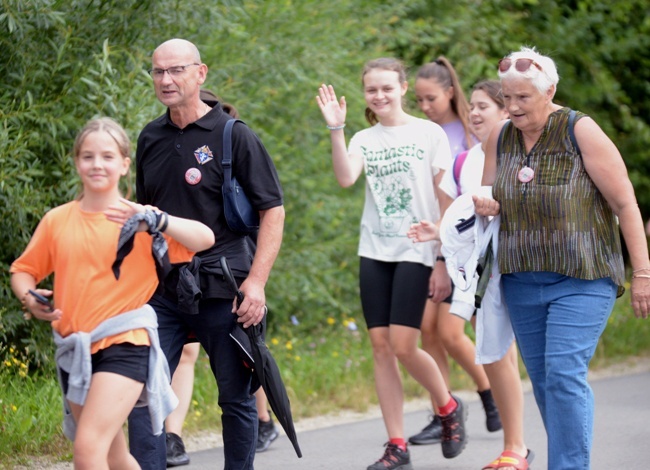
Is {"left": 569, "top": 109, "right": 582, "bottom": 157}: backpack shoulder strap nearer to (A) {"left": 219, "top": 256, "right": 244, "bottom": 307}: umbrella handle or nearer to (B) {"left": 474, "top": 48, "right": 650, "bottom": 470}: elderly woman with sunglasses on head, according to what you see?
(B) {"left": 474, "top": 48, "right": 650, "bottom": 470}: elderly woman with sunglasses on head

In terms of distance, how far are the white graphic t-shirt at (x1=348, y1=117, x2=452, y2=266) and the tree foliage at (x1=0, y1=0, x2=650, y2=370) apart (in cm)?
118

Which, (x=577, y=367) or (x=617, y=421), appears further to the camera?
(x=617, y=421)

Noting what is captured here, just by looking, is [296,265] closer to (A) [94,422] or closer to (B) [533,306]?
(B) [533,306]

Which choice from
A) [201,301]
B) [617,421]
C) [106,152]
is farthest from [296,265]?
[106,152]

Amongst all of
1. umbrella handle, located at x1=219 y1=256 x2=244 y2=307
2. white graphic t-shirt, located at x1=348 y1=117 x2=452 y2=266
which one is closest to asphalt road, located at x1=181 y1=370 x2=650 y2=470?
white graphic t-shirt, located at x1=348 y1=117 x2=452 y2=266

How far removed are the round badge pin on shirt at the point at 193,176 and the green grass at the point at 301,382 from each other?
6.43 ft

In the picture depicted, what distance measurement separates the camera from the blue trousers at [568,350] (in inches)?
192

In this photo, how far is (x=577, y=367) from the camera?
488 centimetres

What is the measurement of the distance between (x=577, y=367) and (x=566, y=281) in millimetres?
368

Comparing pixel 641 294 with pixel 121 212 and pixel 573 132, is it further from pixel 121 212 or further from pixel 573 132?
pixel 121 212

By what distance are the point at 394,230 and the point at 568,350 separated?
1.58m

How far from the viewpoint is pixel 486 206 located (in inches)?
202

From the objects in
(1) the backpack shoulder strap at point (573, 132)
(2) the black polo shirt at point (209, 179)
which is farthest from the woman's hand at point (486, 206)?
(2) the black polo shirt at point (209, 179)

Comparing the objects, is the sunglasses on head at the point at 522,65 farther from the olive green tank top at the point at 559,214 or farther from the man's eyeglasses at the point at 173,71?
the man's eyeglasses at the point at 173,71
